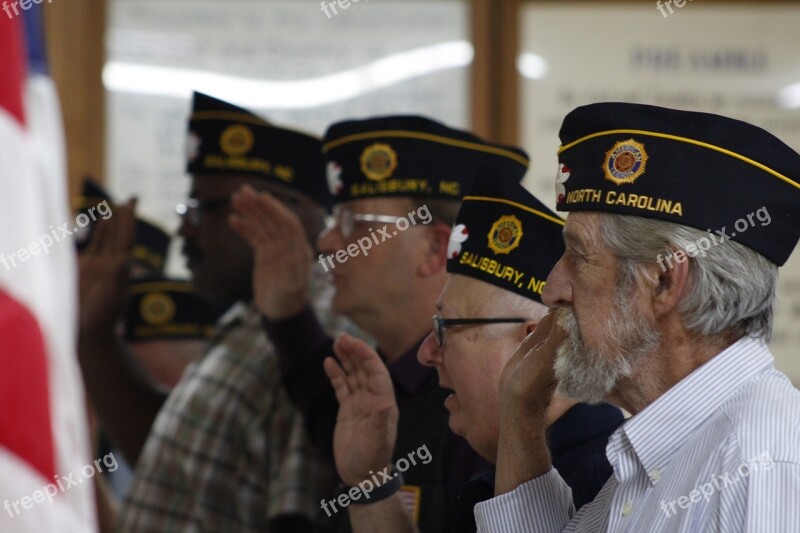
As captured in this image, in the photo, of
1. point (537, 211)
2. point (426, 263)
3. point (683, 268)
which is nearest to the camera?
point (683, 268)

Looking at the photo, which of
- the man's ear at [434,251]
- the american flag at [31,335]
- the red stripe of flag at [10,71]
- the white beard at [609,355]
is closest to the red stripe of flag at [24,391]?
the american flag at [31,335]

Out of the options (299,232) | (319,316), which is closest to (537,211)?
(299,232)

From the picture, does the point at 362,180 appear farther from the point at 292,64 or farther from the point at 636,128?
the point at 292,64

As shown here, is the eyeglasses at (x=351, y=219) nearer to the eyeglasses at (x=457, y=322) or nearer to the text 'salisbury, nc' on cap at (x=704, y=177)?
the eyeglasses at (x=457, y=322)

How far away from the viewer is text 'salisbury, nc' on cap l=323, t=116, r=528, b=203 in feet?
7.15

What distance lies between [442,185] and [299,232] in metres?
0.40

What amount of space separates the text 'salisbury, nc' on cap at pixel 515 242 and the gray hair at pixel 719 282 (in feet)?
1.34

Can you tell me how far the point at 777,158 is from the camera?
1.31 m

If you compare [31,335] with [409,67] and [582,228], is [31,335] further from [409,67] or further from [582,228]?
[409,67]

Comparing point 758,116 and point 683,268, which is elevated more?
point 683,268

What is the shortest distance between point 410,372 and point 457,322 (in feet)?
1.10

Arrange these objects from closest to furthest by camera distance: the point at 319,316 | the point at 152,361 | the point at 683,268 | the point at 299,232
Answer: the point at 683,268 < the point at 299,232 < the point at 319,316 < the point at 152,361

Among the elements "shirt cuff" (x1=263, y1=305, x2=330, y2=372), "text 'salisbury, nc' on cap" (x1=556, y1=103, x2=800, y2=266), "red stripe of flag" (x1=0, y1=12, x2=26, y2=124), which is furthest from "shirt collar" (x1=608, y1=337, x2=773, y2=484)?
"shirt cuff" (x1=263, y1=305, x2=330, y2=372)

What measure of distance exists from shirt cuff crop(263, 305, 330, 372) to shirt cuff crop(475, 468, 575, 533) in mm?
901
